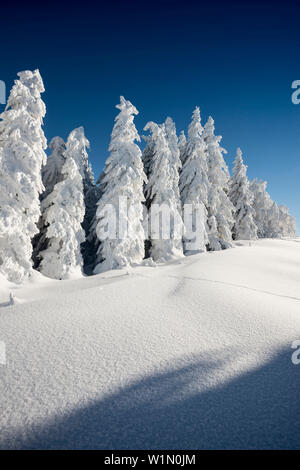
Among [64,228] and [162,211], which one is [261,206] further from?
[64,228]

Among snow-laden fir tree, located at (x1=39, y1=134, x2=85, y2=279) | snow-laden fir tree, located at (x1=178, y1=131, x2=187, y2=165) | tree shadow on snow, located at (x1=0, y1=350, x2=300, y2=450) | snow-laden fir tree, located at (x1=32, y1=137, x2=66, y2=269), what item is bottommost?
tree shadow on snow, located at (x1=0, y1=350, x2=300, y2=450)

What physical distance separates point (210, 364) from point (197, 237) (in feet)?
65.3

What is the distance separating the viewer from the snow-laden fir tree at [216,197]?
25109mm

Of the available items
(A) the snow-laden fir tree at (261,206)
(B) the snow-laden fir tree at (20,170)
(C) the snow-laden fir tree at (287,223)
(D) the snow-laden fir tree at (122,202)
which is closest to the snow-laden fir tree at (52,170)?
(D) the snow-laden fir tree at (122,202)

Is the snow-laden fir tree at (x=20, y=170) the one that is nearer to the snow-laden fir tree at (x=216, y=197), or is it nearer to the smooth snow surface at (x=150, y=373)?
the smooth snow surface at (x=150, y=373)

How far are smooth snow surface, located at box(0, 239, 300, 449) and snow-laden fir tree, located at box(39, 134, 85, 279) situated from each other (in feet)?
26.6

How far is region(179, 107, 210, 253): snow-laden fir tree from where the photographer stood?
78.3 feet

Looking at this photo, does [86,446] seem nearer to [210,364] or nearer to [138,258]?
[210,364]

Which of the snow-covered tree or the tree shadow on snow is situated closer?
the tree shadow on snow

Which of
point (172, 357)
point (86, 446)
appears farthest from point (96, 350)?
point (86, 446)

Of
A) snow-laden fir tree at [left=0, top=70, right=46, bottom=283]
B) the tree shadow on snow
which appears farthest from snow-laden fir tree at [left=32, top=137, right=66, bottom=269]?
the tree shadow on snow

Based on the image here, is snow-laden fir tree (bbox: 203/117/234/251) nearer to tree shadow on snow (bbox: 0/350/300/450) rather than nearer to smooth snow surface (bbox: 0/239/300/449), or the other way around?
smooth snow surface (bbox: 0/239/300/449)

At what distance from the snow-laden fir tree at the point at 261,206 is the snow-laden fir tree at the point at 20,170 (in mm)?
38756

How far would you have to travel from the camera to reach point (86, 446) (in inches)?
Answer: 103
